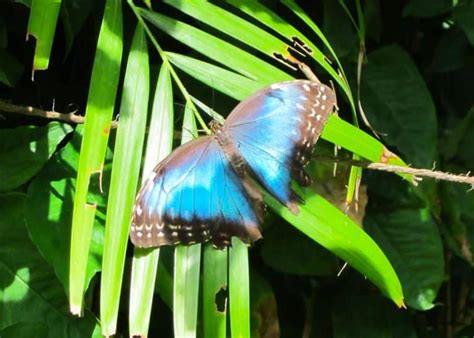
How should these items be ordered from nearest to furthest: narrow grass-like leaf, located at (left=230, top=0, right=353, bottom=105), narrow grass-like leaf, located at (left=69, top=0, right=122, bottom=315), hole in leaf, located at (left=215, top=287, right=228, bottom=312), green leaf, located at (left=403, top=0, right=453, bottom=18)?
narrow grass-like leaf, located at (left=69, top=0, right=122, bottom=315)
hole in leaf, located at (left=215, top=287, right=228, bottom=312)
narrow grass-like leaf, located at (left=230, top=0, right=353, bottom=105)
green leaf, located at (left=403, top=0, right=453, bottom=18)

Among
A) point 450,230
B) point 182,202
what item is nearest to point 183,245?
point 182,202

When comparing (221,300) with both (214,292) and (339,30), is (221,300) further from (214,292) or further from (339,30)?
(339,30)

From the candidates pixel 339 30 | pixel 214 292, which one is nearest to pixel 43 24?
pixel 214 292

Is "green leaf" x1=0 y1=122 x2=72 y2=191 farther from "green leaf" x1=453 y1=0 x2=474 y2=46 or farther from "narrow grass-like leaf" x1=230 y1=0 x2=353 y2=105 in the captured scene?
"green leaf" x1=453 y1=0 x2=474 y2=46

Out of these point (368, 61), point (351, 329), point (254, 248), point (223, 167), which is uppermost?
point (368, 61)

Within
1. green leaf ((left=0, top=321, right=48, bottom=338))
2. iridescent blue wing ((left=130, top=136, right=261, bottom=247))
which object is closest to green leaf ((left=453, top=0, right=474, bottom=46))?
iridescent blue wing ((left=130, top=136, right=261, bottom=247))

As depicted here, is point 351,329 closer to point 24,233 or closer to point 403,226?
point 403,226
